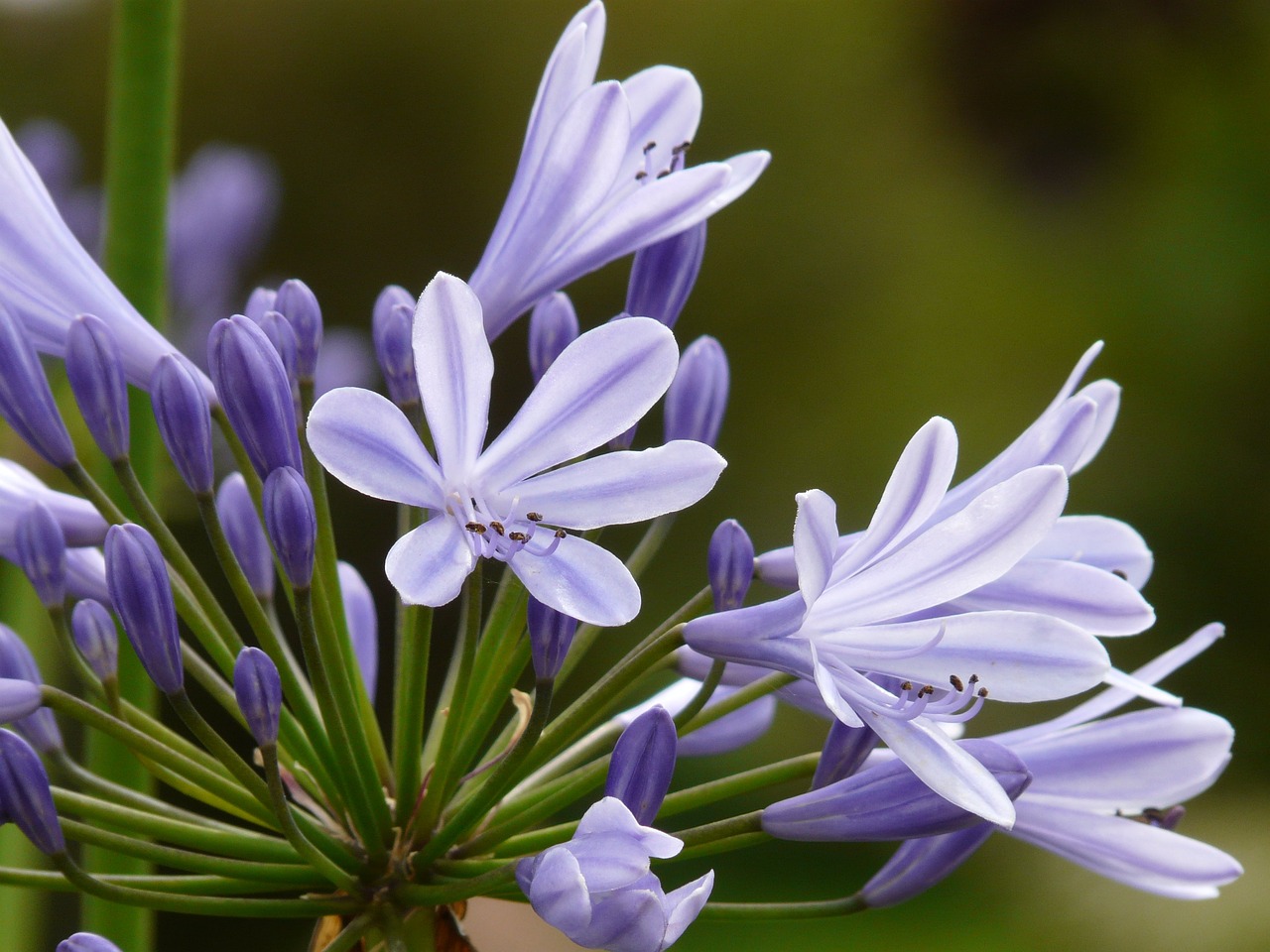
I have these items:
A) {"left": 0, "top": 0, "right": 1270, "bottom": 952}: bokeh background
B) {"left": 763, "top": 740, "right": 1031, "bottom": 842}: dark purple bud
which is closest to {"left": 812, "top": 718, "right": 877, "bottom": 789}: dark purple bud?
{"left": 763, "top": 740, "right": 1031, "bottom": 842}: dark purple bud

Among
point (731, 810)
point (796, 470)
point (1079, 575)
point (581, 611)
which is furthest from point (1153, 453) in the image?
point (581, 611)

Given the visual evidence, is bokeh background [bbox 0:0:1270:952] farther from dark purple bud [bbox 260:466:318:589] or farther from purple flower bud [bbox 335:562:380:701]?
dark purple bud [bbox 260:466:318:589]

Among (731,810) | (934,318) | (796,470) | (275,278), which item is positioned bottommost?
(731,810)

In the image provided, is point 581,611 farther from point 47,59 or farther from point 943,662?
point 47,59

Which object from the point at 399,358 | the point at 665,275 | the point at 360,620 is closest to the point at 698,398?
the point at 665,275

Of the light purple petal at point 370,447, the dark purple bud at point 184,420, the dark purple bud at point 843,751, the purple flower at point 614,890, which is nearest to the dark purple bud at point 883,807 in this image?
the dark purple bud at point 843,751

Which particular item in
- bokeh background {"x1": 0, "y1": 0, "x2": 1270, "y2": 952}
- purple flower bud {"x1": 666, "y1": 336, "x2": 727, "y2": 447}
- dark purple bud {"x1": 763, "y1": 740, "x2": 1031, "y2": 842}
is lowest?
dark purple bud {"x1": 763, "y1": 740, "x2": 1031, "y2": 842}
